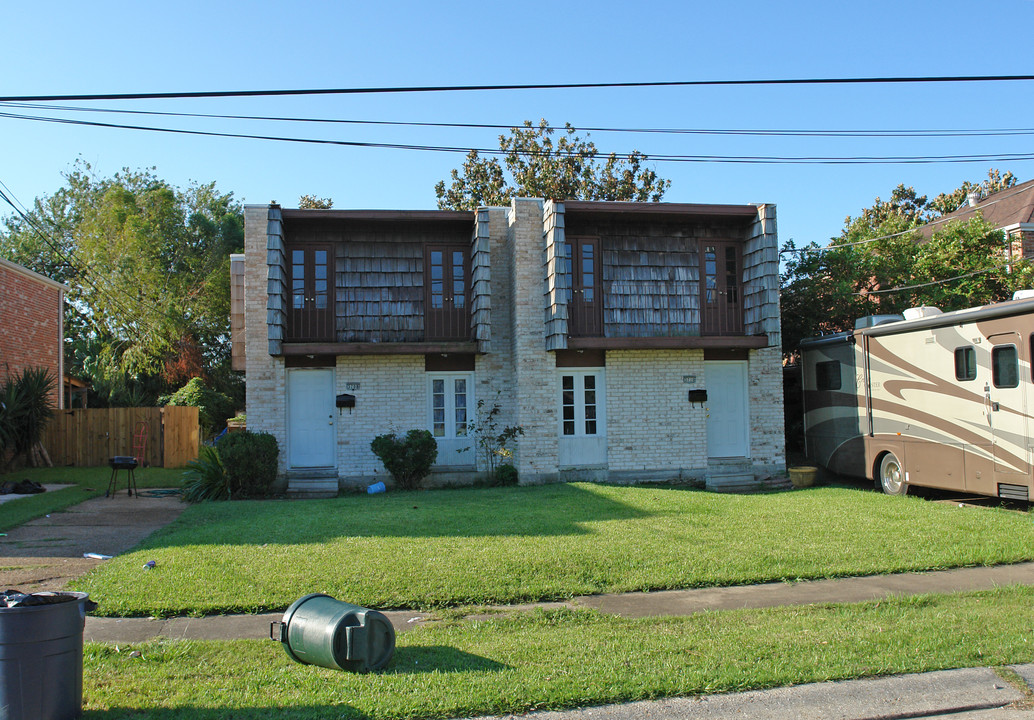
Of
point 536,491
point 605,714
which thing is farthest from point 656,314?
point 605,714

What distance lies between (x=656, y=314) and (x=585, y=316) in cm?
158

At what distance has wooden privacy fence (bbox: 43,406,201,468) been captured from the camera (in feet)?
73.8

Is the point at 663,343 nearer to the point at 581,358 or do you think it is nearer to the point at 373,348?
the point at 581,358

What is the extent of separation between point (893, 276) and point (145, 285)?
3070cm

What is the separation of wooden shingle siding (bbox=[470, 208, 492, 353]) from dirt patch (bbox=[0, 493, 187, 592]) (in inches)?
258

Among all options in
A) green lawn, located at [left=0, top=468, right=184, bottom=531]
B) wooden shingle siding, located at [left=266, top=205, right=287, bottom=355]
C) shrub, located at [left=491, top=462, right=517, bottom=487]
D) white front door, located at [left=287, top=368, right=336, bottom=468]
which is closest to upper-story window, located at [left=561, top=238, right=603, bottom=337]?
shrub, located at [left=491, top=462, right=517, bottom=487]

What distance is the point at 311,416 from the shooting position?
55.7 ft

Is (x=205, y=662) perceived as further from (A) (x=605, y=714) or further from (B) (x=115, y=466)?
(B) (x=115, y=466)

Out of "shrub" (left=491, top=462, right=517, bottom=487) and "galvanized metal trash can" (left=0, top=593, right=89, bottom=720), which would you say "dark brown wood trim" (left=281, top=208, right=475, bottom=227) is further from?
"galvanized metal trash can" (left=0, top=593, right=89, bottom=720)

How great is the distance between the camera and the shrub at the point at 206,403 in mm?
26123

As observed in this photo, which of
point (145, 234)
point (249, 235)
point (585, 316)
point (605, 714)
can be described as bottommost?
point (605, 714)

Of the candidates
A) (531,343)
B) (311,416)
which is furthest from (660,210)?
(311,416)

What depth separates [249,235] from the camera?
16.8 meters

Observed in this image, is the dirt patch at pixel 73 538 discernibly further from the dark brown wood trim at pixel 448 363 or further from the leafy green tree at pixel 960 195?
the leafy green tree at pixel 960 195
